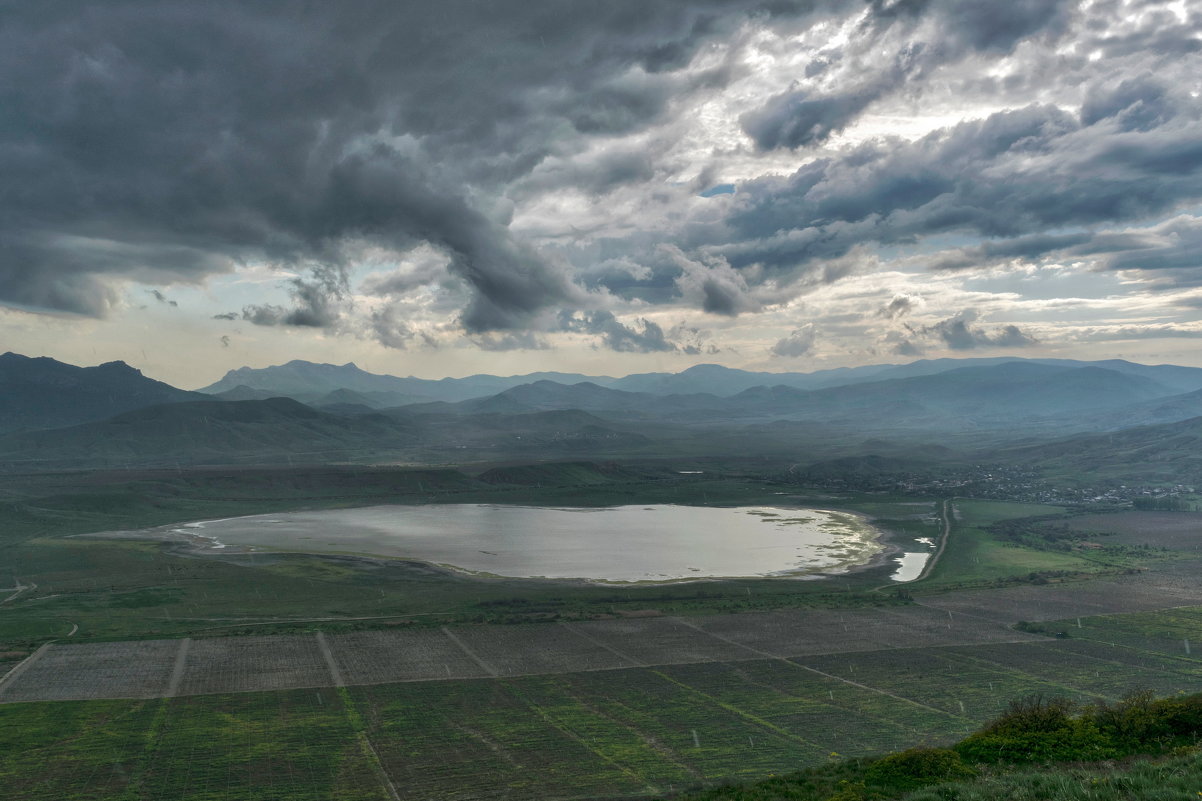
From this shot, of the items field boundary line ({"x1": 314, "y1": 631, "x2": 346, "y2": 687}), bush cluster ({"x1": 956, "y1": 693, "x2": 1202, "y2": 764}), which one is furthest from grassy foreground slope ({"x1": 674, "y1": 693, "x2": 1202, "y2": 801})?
field boundary line ({"x1": 314, "y1": 631, "x2": 346, "y2": 687})

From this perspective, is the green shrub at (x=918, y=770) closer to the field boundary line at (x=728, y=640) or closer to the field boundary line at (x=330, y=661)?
the field boundary line at (x=728, y=640)

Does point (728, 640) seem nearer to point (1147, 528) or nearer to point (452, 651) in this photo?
point (452, 651)

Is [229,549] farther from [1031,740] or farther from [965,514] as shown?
[965,514]

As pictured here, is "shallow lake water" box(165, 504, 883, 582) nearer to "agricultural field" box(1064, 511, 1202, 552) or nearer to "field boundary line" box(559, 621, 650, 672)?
"field boundary line" box(559, 621, 650, 672)

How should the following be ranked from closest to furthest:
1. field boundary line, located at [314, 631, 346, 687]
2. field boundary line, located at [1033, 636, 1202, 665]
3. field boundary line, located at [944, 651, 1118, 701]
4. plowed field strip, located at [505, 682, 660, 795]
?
1. plowed field strip, located at [505, 682, 660, 795]
2. field boundary line, located at [944, 651, 1118, 701]
3. field boundary line, located at [314, 631, 346, 687]
4. field boundary line, located at [1033, 636, 1202, 665]

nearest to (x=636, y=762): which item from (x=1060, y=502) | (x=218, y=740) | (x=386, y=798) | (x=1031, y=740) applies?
(x=386, y=798)

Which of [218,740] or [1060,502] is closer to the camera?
[218,740]
